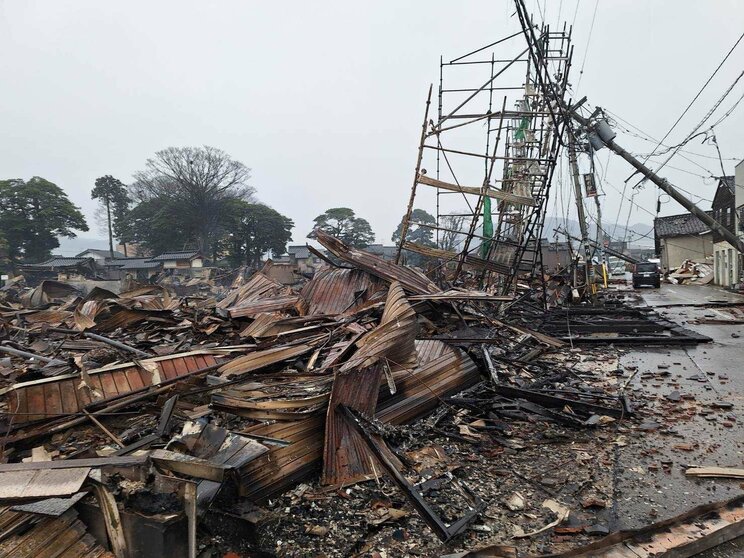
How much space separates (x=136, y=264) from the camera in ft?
129

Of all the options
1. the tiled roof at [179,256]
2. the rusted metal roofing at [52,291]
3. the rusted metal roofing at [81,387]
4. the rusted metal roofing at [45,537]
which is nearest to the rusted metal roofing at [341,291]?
the rusted metal roofing at [81,387]

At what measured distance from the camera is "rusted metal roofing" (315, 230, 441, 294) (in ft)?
26.4

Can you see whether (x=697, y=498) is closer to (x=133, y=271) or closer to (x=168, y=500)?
(x=168, y=500)

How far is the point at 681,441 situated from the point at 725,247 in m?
24.0

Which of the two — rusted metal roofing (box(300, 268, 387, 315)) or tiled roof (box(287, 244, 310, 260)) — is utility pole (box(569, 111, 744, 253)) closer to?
rusted metal roofing (box(300, 268, 387, 315))

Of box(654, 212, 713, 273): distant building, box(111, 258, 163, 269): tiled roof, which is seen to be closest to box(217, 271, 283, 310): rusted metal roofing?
box(111, 258, 163, 269): tiled roof

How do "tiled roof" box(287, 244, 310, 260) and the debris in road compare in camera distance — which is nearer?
the debris in road

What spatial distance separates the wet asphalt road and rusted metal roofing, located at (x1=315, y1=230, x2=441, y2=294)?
12.5 feet

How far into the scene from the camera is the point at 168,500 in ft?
7.59

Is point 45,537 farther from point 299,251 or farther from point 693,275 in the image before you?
point 299,251

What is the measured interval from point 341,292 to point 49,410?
16.7 ft

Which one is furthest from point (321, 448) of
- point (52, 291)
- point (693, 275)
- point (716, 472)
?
point (693, 275)

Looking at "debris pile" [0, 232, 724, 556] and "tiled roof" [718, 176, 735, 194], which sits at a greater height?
"tiled roof" [718, 176, 735, 194]

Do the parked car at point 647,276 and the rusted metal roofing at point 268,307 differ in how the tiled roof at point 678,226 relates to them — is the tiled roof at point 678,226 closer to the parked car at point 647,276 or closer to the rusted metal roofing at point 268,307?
the parked car at point 647,276
